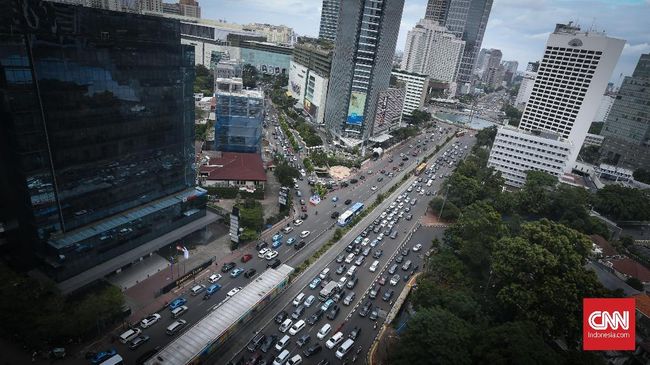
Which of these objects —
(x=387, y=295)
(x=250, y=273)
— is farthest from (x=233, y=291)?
(x=387, y=295)

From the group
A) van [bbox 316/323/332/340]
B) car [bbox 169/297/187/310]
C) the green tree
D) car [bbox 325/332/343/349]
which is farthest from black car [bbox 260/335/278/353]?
the green tree

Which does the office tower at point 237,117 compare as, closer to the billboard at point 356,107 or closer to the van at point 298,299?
the billboard at point 356,107

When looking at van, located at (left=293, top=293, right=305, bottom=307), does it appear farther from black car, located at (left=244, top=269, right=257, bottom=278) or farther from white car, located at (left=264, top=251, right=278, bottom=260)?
white car, located at (left=264, top=251, right=278, bottom=260)

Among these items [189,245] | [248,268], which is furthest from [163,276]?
[248,268]

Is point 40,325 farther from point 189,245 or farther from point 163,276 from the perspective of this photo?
point 189,245

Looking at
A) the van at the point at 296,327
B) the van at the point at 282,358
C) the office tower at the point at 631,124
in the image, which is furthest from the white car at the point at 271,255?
the office tower at the point at 631,124
